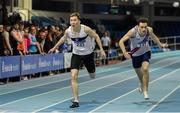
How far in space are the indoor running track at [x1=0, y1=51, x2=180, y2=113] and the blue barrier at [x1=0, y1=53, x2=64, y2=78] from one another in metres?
0.44

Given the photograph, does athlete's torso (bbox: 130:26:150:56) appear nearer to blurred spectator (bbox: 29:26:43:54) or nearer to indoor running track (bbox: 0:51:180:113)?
indoor running track (bbox: 0:51:180:113)

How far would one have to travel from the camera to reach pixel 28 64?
18.7 m

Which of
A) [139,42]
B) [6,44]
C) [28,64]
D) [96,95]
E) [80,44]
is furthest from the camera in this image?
[28,64]

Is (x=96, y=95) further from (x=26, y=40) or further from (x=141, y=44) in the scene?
(x=26, y=40)

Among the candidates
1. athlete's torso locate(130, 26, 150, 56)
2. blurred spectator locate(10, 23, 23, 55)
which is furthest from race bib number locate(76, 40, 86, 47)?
blurred spectator locate(10, 23, 23, 55)

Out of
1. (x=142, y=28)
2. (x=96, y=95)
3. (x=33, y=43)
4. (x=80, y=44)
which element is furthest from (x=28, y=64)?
(x=142, y=28)

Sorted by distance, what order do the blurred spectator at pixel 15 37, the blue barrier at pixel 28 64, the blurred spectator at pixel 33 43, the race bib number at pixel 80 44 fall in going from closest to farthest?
the race bib number at pixel 80 44 → the blue barrier at pixel 28 64 → the blurred spectator at pixel 15 37 → the blurred spectator at pixel 33 43

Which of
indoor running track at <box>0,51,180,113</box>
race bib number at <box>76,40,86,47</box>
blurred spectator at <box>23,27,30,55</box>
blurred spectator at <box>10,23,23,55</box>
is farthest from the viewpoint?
blurred spectator at <box>23,27,30,55</box>

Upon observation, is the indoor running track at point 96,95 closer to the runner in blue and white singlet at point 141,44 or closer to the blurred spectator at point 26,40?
the runner in blue and white singlet at point 141,44

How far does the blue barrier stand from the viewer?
56.0 ft

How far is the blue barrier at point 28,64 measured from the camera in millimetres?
17062

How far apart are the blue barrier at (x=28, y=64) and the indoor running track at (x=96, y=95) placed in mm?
442

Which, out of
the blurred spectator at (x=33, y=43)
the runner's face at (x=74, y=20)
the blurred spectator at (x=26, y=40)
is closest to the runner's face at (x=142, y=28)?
the runner's face at (x=74, y=20)

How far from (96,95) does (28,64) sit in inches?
229
